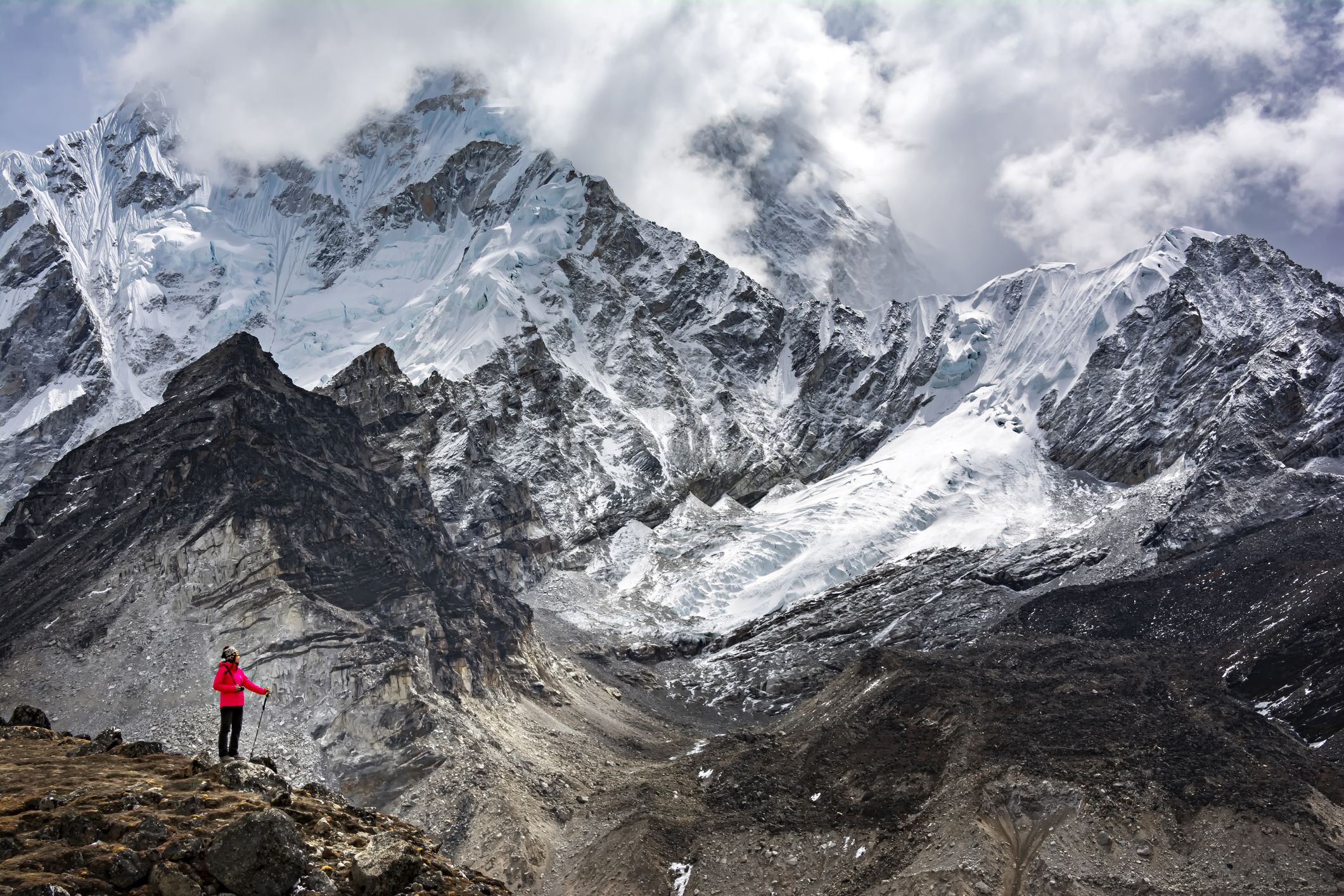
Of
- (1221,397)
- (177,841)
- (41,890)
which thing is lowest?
(41,890)

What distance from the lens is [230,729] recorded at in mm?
25906

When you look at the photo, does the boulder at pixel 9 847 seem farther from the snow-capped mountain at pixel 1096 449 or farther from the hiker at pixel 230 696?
the snow-capped mountain at pixel 1096 449

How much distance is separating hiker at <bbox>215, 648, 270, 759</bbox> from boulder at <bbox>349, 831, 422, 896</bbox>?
25.1ft

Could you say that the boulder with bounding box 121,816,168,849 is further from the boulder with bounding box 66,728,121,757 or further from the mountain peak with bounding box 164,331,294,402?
the mountain peak with bounding box 164,331,294,402

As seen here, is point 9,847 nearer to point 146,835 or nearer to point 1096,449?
point 146,835

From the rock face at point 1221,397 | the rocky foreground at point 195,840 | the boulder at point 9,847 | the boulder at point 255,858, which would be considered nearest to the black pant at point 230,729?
the rocky foreground at point 195,840

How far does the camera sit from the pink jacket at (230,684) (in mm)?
25312

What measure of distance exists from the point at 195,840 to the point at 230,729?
8.15 meters

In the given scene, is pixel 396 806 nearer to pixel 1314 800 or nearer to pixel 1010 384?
pixel 1314 800

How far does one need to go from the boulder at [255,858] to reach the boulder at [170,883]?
41cm

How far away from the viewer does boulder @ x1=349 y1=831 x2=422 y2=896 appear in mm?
18406

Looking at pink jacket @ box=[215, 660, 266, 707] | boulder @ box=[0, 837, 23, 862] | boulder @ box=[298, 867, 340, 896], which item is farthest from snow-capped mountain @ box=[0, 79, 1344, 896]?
boulder @ box=[0, 837, 23, 862]

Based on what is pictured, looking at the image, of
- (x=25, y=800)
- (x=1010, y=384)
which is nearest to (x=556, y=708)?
(x=25, y=800)

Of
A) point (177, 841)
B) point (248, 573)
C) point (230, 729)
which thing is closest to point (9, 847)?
point (177, 841)
